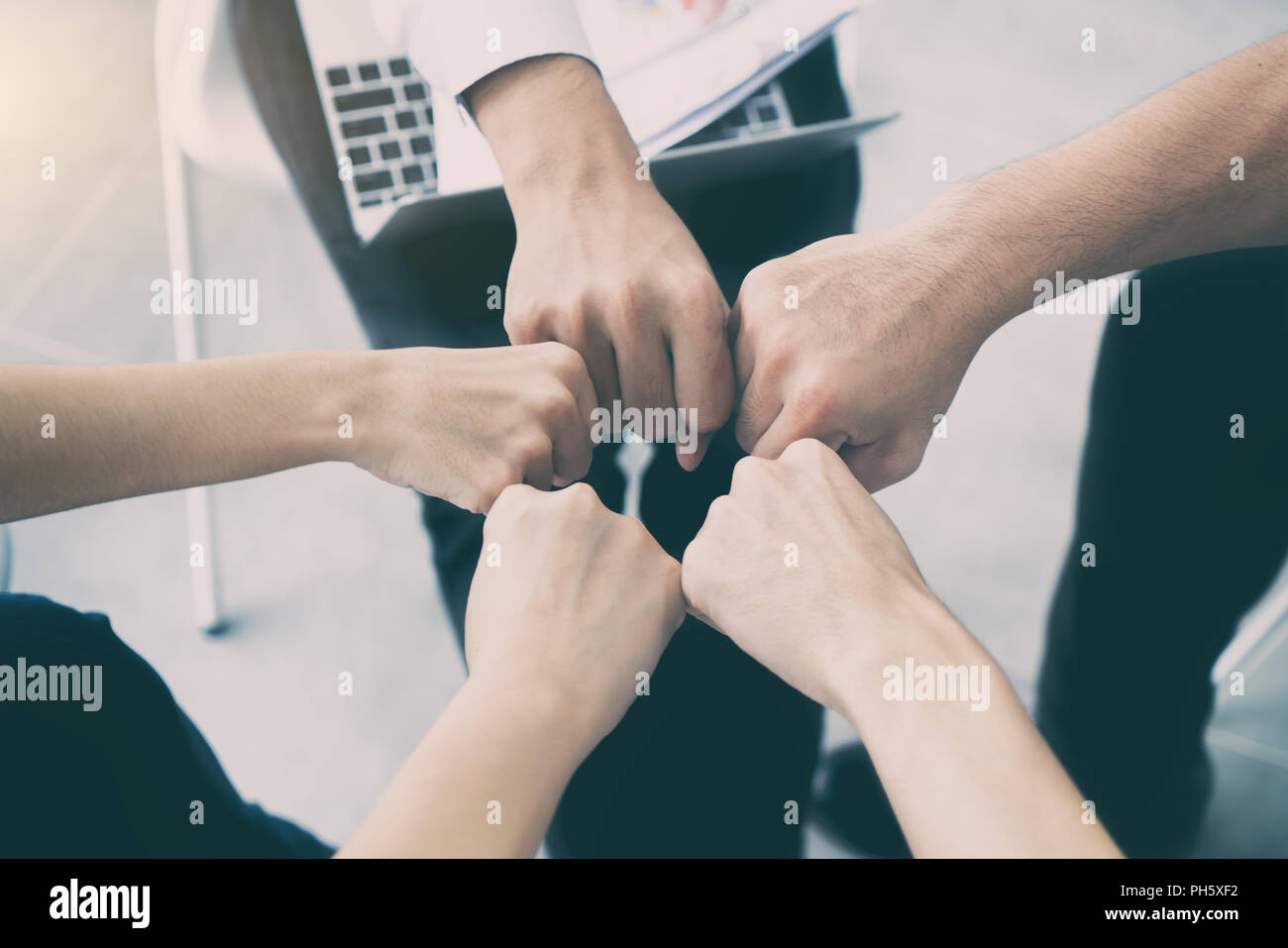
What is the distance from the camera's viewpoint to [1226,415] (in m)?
0.98

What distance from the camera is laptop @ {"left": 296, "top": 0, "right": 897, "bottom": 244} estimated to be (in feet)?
3.12

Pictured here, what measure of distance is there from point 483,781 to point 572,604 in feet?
0.61

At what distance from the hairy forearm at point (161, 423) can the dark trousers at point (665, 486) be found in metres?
0.17

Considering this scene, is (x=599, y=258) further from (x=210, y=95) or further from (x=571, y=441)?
(x=210, y=95)

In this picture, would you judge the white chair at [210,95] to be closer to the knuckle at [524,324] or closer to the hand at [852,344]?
the knuckle at [524,324]

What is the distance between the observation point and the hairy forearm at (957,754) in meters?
0.56

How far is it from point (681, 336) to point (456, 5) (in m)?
0.40

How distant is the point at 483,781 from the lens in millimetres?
618

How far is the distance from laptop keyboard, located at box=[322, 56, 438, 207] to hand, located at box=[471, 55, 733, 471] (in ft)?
0.28

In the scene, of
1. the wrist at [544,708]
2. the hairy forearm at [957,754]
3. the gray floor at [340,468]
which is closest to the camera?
the hairy forearm at [957,754]

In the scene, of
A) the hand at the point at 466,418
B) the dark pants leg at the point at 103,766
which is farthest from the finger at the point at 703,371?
the dark pants leg at the point at 103,766

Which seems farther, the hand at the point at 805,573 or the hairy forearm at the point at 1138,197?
the hairy forearm at the point at 1138,197

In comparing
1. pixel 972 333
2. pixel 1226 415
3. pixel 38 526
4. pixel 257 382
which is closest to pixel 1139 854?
pixel 1226 415

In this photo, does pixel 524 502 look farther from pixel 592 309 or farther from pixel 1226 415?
pixel 1226 415
